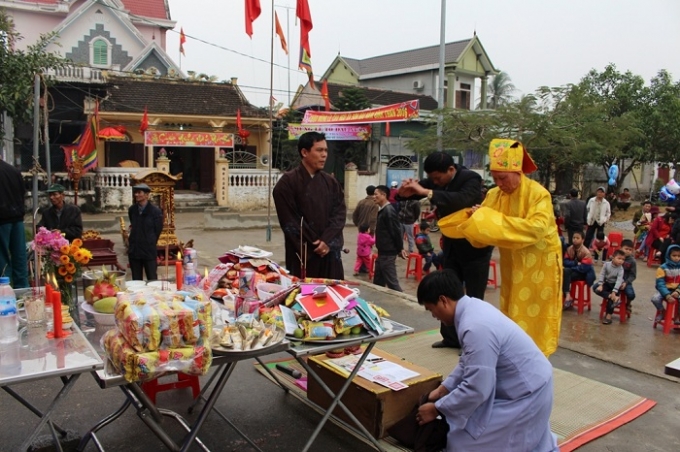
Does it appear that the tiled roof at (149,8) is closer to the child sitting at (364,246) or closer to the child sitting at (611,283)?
the child sitting at (364,246)

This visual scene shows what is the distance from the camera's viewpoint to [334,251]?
4477 millimetres

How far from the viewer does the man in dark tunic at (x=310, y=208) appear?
4287 millimetres

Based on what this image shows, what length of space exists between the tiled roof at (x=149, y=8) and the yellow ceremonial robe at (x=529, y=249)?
27.2 meters

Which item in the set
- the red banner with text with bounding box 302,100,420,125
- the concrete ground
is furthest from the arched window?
the concrete ground

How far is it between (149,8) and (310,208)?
26.8 m

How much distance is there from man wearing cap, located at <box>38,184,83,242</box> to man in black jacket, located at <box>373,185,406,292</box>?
3.64 meters

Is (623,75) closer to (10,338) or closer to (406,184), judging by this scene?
(406,184)

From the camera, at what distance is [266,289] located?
3.31 metres

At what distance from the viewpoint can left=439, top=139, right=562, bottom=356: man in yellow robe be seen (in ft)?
11.5

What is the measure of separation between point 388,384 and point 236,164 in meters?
18.0

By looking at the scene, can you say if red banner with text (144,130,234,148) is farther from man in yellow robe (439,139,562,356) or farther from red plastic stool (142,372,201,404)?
man in yellow robe (439,139,562,356)

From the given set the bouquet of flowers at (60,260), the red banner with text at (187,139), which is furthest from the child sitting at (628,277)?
the red banner with text at (187,139)

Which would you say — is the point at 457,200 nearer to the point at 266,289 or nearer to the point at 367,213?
the point at 266,289

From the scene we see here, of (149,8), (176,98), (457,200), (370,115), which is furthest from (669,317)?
(149,8)
